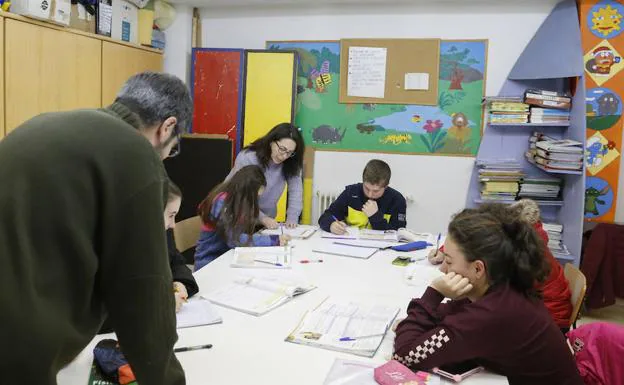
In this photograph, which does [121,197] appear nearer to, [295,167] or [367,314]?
[367,314]

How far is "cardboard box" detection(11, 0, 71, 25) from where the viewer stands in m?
3.13

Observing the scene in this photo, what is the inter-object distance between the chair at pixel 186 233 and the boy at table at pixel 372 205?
0.80 meters

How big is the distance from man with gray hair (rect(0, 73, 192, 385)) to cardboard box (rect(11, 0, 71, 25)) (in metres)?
2.68

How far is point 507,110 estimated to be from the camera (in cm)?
407

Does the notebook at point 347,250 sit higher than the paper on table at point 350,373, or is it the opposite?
the notebook at point 347,250

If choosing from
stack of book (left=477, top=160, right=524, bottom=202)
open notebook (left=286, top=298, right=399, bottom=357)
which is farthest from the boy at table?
open notebook (left=286, top=298, right=399, bottom=357)

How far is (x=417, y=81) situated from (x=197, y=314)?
3234 millimetres

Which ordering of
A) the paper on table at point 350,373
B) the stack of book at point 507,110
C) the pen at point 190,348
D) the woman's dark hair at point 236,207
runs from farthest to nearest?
the stack of book at point 507,110
the woman's dark hair at point 236,207
the pen at point 190,348
the paper on table at point 350,373

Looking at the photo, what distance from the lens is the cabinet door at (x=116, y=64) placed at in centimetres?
395

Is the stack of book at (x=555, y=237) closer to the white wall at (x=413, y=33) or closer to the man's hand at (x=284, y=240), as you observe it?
the white wall at (x=413, y=33)

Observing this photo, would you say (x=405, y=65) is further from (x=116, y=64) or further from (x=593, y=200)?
(x=116, y=64)

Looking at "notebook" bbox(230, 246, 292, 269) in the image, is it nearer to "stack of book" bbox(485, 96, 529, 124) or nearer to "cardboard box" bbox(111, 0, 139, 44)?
"stack of book" bbox(485, 96, 529, 124)

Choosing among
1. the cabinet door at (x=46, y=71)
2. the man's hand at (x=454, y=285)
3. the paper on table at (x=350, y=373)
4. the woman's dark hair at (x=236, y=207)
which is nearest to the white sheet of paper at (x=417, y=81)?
the woman's dark hair at (x=236, y=207)

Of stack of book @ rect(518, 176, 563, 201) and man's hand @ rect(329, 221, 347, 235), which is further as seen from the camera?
stack of book @ rect(518, 176, 563, 201)
